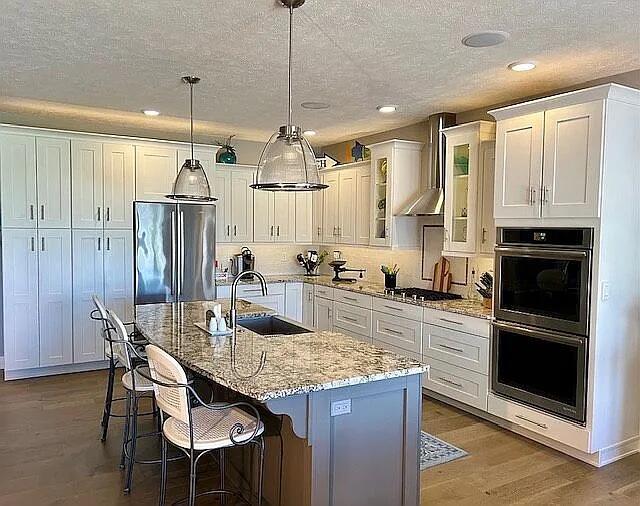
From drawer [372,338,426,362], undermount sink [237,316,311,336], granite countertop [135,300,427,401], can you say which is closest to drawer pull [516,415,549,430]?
drawer [372,338,426,362]

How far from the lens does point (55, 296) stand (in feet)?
17.5

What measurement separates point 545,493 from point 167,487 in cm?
226

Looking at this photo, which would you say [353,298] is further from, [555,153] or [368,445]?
[368,445]

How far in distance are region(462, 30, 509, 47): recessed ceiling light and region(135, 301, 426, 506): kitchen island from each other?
189 cm

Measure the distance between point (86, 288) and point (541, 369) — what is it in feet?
14.6

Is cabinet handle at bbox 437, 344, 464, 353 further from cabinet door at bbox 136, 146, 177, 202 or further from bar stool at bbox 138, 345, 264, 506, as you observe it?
cabinet door at bbox 136, 146, 177, 202

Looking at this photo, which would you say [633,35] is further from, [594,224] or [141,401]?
[141,401]

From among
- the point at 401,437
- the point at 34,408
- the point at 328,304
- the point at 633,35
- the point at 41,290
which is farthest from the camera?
the point at 328,304

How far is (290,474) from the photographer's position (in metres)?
2.53

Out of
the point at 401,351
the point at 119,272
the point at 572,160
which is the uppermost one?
the point at 572,160

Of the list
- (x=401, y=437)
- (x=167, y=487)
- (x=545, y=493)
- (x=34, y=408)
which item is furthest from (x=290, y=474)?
(x=34, y=408)

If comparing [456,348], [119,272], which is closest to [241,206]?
[119,272]

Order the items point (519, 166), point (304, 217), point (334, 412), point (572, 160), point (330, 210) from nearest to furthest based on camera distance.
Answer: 1. point (334, 412)
2. point (572, 160)
3. point (519, 166)
4. point (330, 210)
5. point (304, 217)

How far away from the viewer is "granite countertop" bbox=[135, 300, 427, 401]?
221 centimetres
